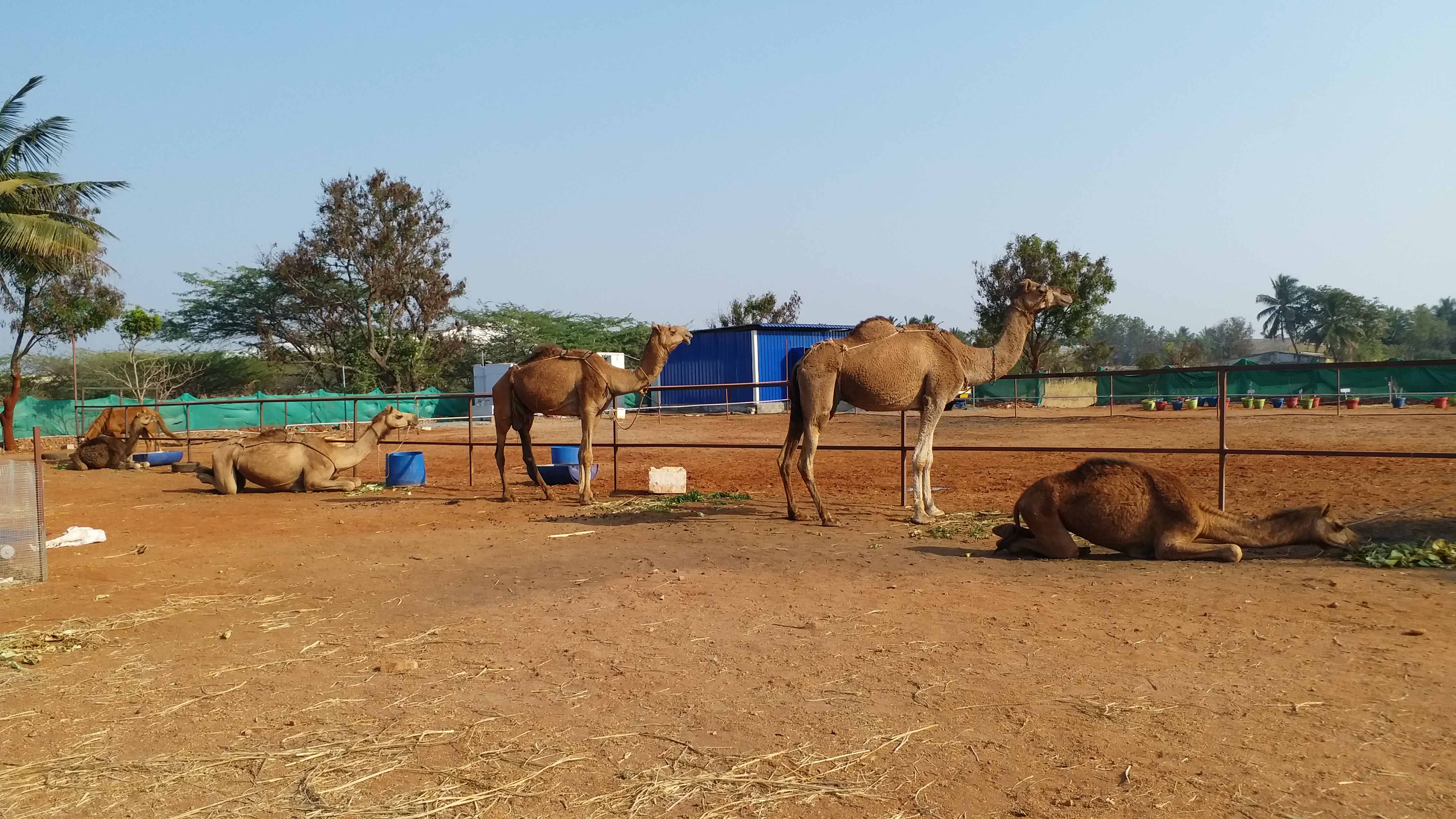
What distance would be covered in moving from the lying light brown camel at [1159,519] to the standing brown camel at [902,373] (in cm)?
229

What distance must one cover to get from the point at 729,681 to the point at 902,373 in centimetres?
525

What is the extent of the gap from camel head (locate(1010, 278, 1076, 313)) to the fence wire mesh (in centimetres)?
841

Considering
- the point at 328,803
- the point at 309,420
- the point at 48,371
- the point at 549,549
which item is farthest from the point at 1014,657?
the point at 48,371

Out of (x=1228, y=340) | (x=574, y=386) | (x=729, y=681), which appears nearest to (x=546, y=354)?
(x=574, y=386)

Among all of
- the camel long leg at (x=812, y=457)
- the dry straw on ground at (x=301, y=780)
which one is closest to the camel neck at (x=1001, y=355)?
the camel long leg at (x=812, y=457)

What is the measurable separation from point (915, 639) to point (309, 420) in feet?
107

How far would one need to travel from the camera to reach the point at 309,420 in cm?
3350

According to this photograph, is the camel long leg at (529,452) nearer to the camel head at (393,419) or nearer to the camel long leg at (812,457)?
the camel head at (393,419)

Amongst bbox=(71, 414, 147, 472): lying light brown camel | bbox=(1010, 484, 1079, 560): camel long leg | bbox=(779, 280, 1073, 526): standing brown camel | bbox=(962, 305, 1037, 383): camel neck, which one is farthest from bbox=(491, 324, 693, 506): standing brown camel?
Result: bbox=(71, 414, 147, 472): lying light brown camel

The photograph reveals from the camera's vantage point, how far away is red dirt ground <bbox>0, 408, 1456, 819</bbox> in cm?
320

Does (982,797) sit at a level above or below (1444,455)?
below

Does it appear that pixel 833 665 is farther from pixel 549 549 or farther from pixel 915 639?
pixel 549 549

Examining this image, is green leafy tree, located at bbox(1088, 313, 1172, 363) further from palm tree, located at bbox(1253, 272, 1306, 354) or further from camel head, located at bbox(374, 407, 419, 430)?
camel head, located at bbox(374, 407, 419, 430)

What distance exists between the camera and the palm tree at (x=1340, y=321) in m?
72.0
